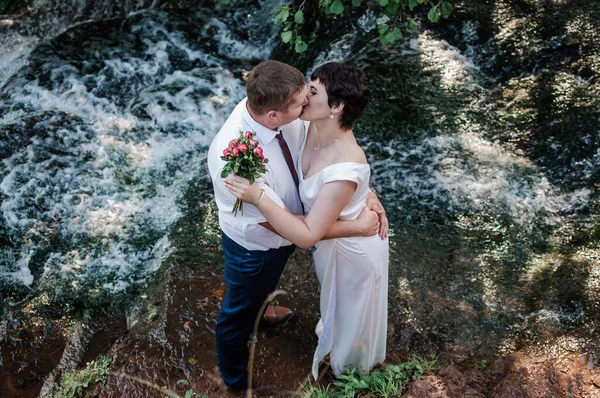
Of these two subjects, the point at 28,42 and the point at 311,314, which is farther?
the point at 28,42

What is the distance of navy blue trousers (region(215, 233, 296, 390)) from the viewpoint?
305cm

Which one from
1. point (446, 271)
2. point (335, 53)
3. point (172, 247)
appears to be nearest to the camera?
point (446, 271)

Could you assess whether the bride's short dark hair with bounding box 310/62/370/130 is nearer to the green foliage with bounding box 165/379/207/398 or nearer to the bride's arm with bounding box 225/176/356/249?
the bride's arm with bounding box 225/176/356/249

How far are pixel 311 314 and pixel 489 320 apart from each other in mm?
1291

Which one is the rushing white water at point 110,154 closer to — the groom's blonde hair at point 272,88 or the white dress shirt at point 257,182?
the white dress shirt at point 257,182

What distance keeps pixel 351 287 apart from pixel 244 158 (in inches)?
47.7

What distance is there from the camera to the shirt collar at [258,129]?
2801 millimetres

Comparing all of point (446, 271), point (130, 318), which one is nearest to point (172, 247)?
point (130, 318)

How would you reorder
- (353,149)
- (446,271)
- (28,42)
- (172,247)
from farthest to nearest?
(28,42) → (172,247) → (446,271) → (353,149)

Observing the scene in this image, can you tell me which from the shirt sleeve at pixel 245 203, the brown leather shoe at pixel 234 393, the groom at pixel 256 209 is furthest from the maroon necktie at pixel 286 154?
the brown leather shoe at pixel 234 393

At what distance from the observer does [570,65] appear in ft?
20.4

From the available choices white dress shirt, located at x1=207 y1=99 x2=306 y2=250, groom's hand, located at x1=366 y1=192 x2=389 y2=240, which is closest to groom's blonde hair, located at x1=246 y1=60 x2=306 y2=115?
white dress shirt, located at x1=207 y1=99 x2=306 y2=250

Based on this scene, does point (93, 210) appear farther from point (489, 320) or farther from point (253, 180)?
point (489, 320)

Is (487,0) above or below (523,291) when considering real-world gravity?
above
